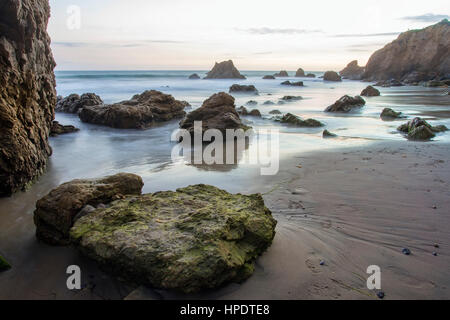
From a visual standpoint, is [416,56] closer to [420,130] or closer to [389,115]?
[389,115]

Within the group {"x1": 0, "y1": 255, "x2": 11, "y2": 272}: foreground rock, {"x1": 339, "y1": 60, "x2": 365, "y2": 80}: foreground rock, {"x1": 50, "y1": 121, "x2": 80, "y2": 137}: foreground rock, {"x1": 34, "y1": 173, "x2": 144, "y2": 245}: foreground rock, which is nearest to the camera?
{"x1": 0, "y1": 255, "x2": 11, "y2": 272}: foreground rock

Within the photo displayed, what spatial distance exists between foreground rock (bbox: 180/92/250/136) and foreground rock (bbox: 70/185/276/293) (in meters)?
6.94

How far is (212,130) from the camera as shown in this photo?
10.2 meters

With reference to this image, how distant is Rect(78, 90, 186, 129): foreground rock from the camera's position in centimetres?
1279

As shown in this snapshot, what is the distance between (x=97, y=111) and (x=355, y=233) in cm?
1272

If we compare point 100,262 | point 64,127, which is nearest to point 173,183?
point 100,262

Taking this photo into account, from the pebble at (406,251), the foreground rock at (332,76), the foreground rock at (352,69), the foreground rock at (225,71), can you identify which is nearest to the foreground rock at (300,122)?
the pebble at (406,251)

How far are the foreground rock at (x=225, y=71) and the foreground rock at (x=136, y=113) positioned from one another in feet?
223

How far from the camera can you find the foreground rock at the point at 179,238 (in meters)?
2.57

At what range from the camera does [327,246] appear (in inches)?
130

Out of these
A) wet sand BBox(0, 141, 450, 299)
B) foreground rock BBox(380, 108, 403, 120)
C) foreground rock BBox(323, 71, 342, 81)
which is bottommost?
wet sand BBox(0, 141, 450, 299)

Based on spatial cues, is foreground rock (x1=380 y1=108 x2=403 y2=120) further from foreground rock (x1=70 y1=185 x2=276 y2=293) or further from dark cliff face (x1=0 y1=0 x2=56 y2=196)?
dark cliff face (x1=0 y1=0 x2=56 y2=196)

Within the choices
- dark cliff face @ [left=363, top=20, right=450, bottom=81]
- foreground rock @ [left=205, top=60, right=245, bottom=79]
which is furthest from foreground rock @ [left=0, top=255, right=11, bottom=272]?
foreground rock @ [left=205, top=60, right=245, bottom=79]
